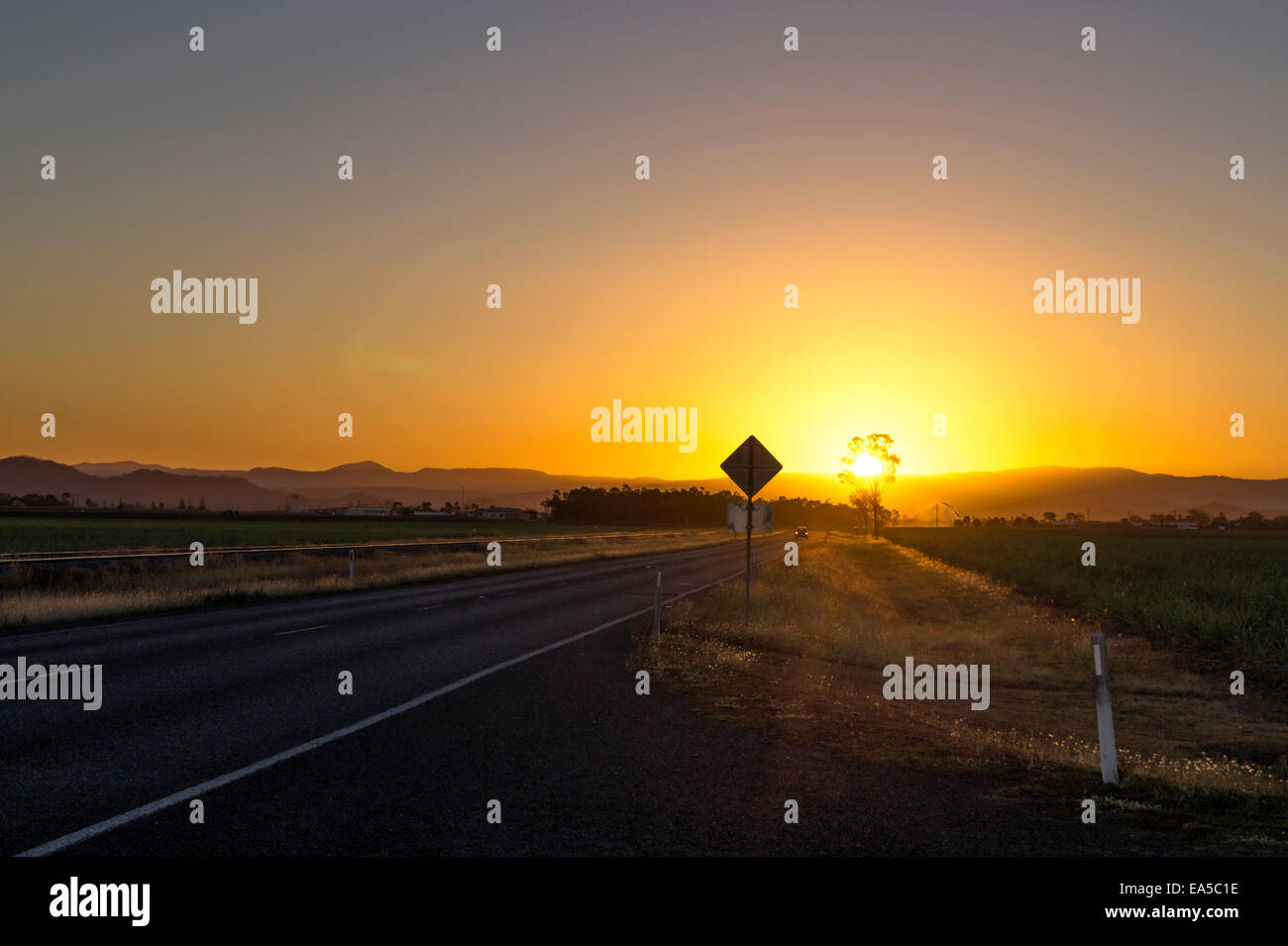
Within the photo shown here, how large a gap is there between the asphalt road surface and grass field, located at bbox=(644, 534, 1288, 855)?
26.1 inches

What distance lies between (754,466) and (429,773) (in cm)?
1142

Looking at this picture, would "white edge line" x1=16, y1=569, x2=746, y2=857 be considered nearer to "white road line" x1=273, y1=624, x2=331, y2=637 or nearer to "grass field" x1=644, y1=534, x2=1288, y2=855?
"grass field" x1=644, y1=534, x2=1288, y2=855

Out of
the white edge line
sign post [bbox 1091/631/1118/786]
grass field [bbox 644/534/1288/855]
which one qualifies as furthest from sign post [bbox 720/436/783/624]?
sign post [bbox 1091/631/1118/786]

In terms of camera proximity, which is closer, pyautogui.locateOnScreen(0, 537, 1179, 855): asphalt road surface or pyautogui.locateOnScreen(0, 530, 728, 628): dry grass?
pyautogui.locateOnScreen(0, 537, 1179, 855): asphalt road surface

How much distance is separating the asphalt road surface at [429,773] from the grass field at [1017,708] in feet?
2.17

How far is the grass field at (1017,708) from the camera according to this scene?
6781 millimetres

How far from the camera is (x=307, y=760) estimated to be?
24.4 feet

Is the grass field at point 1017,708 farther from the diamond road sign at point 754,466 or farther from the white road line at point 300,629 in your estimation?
the white road line at point 300,629

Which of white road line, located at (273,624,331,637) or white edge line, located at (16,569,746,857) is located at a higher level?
white edge line, located at (16,569,746,857)

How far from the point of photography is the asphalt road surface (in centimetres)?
554

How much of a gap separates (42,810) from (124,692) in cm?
498

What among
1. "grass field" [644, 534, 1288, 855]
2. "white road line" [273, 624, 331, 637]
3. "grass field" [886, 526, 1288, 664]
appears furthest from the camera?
"grass field" [886, 526, 1288, 664]

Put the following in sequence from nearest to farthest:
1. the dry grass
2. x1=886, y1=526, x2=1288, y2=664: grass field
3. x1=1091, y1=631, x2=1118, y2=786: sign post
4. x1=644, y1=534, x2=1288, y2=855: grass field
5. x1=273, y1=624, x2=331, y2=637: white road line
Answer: x1=644, y1=534, x2=1288, y2=855: grass field → x1=1091, y1=631, x2=1118, y2=786: sign post → x1=273, y1=624, x2=331, y2=637: white road line → x1=886, y1=526, x2=1288, y2=664: grass field → the dry grass
